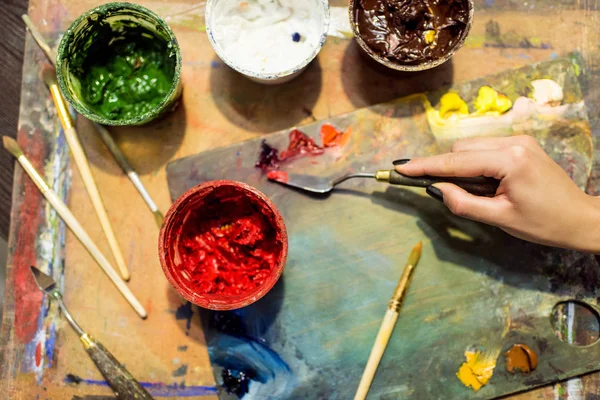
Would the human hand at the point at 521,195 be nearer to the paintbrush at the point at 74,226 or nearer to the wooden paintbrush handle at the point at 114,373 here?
the paintbrush at the point at 74,226

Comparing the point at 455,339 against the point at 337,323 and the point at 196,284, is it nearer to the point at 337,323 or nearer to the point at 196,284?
the point at 337,323

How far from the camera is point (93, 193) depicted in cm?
198

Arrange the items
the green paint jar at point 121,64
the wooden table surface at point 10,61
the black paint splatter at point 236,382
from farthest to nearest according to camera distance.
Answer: the wooden table surface at point 10,61, the black paint splatter at point 236,382, the green paint jar at point 121,64

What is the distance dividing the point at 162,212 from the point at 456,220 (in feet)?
3.72

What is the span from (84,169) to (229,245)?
63 cm

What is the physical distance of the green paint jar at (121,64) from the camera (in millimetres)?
1835

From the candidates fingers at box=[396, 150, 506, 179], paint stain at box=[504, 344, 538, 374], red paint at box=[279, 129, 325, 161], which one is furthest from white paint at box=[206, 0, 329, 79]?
paint stain at box=[504, 344, 538, 374]

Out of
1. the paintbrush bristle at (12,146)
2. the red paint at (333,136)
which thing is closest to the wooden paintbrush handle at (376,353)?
the red paint at (333,136)

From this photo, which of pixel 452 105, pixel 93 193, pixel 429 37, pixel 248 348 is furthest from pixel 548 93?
pixel 93 193

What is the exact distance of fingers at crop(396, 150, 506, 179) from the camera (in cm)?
169

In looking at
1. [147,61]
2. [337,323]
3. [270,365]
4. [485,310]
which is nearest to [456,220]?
[485,310]

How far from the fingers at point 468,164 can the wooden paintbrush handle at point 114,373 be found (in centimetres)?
130

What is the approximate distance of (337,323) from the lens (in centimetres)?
196

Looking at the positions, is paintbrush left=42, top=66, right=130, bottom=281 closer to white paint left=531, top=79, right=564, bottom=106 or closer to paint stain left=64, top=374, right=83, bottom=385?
paint stain left=64, top=374, right=83, bottom=385
